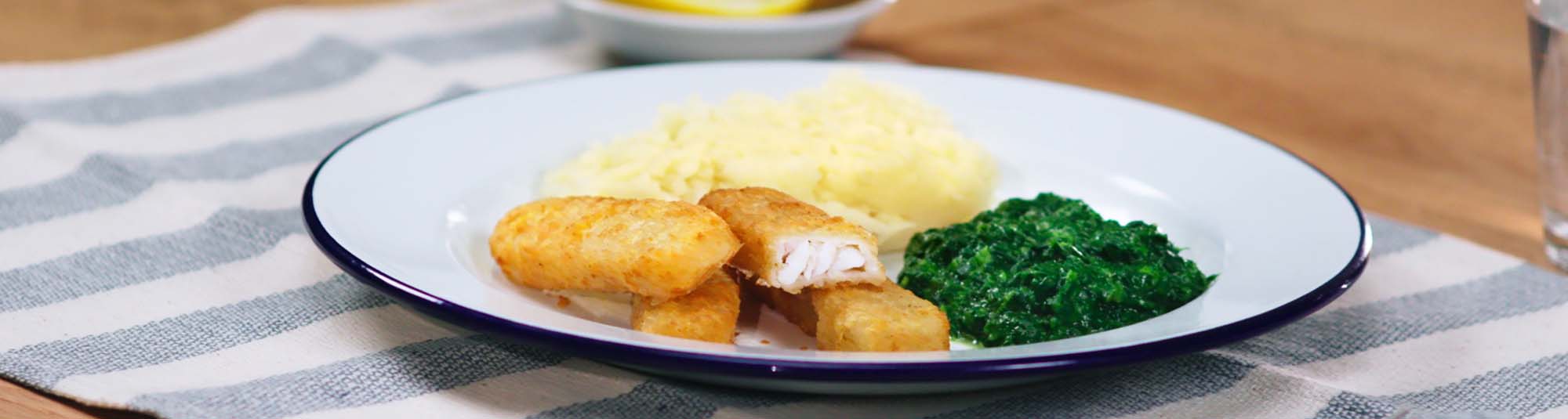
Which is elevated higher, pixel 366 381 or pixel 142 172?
pixel 366 381

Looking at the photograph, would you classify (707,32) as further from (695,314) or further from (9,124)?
(695,314)

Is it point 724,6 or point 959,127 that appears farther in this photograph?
point 724,6

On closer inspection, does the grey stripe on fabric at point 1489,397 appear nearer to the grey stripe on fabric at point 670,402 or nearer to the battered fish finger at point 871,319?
the battered fish finger at point 871,319

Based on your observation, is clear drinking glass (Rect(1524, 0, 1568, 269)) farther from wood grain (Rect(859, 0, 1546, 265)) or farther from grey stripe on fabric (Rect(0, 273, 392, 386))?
grey stripe on fabric (Rect(0, 273, 392, 386))

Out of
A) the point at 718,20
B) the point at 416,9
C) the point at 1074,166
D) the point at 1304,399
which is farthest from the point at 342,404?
the point at 416,9

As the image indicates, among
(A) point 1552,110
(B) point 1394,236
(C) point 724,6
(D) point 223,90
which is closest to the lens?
(A) point 1552,110

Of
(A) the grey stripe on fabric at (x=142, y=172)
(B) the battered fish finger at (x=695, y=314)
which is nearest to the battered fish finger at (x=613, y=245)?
(B) the battered fish finger at (x=695, y=314)

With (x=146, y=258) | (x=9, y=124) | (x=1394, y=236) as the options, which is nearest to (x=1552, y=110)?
(x=1394, y=236)

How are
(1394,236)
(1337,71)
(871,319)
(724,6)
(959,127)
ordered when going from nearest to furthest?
(871,319)
(1394,236)
(959,127)
(724,6)
(1337,71)
